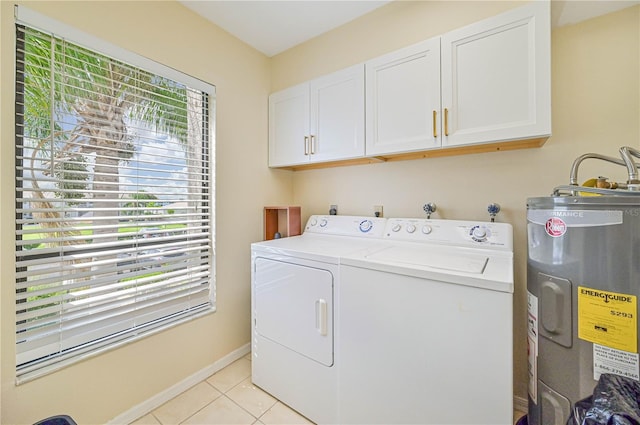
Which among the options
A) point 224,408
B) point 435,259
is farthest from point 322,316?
point 224,408

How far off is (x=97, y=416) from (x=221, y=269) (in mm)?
991

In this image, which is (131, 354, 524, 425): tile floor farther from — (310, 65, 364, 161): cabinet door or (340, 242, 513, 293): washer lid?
(310, 65, 364, 161): cabinet door

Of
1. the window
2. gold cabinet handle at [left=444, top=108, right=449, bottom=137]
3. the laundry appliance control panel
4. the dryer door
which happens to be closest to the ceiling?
the window

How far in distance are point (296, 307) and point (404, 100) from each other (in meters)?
1.43

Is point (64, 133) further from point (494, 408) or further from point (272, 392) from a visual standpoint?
point (494, 408)

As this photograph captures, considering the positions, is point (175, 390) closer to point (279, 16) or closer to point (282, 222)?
point (282, 222)

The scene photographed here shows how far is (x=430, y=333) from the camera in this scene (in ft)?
3.63

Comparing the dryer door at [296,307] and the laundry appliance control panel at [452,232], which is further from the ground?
the laundry appliance control panel at [452,232]

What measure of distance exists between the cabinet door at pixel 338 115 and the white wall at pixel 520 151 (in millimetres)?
259

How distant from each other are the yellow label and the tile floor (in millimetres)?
1016

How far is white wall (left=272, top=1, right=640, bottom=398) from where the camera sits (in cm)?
134

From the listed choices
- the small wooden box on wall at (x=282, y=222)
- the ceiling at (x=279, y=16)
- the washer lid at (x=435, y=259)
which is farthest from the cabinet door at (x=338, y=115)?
the washer lid at (x=435, y=259)

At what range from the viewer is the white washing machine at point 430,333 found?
981mm

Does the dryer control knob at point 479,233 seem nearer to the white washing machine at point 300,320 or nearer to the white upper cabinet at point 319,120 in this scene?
the white washing machine at point 300,320
